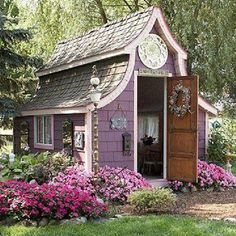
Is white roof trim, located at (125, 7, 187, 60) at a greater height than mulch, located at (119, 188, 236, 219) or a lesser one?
greater

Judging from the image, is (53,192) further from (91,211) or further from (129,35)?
(129,35)

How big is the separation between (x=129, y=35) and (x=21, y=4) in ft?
31.9

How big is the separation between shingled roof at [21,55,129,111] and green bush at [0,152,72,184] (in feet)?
4.27

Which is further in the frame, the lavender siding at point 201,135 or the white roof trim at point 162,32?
the lavender siding at point 201,135

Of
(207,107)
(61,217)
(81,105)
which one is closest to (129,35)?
(81,105)

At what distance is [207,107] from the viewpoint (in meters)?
12.7

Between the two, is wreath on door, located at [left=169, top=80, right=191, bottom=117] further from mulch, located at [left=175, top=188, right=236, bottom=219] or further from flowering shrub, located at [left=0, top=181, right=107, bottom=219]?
flowering shrub, located at [left=0, top=181, right=107, bottom=219]

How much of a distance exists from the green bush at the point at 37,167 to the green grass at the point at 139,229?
9.01ft

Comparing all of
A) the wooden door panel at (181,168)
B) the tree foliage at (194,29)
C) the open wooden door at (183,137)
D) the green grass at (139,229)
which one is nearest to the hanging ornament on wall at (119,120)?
the open wooden door at (183,137)

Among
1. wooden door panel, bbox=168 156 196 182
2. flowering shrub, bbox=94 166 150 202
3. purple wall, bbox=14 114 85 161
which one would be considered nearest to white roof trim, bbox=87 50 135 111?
purple wall, bbox=14 114 85 161

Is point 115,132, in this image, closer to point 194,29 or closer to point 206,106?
point 206,106

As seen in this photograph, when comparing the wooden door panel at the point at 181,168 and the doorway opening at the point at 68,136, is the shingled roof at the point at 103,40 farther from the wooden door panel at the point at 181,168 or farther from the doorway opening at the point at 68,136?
the wooden door panel at the point at 181,168

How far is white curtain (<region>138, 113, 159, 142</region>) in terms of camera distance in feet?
49.3

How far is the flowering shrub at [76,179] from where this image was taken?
9625 mm
